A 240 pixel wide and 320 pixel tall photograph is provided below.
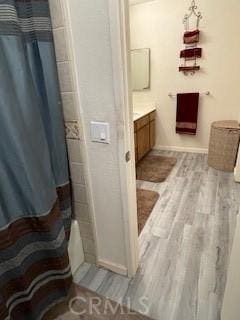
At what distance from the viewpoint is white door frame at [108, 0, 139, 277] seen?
0.97 metres

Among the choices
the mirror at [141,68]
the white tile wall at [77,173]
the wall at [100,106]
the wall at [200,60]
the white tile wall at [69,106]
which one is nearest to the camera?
the wall at [100,106]

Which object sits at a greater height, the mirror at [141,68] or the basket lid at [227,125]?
the mirror at [141,68]

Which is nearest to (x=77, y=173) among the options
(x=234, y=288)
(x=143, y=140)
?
(x=234, y=288)

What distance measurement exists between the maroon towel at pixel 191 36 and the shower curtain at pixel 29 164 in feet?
8.65

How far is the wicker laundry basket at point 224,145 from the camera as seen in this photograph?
110 inches

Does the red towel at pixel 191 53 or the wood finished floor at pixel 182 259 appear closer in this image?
the wood finished floor at pixel 182 259

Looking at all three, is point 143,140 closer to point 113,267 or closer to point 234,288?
point 113,267

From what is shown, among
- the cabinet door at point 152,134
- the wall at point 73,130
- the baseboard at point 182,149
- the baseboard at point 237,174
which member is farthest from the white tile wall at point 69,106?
the baseboard at point 182,149

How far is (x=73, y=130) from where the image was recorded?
126 cm

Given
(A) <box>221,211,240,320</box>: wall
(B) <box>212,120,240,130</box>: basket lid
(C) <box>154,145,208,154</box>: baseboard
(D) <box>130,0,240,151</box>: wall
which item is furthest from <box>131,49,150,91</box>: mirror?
(A) <box>221,211,240,320</box>: wall

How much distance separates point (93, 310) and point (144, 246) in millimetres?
632

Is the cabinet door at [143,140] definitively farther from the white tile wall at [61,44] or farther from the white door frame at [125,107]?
the white tile wall at [61,44]

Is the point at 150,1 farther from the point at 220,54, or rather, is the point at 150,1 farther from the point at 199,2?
the point at 220,54

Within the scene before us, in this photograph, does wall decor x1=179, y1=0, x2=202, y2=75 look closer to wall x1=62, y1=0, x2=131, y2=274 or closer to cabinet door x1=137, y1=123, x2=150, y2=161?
cabinet door x1=137, y1=123, x2=150, y2=161
